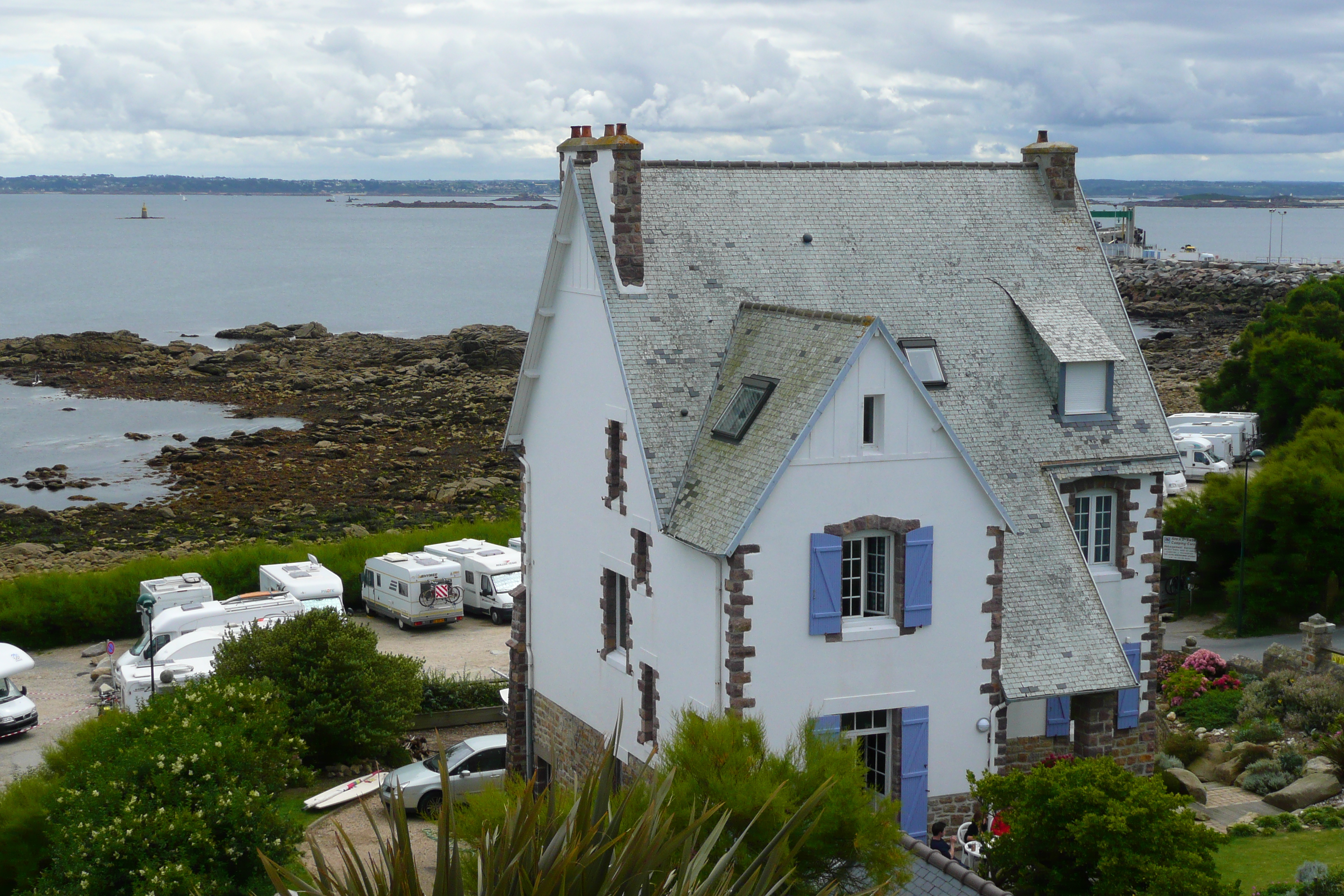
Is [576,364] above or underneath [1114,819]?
above

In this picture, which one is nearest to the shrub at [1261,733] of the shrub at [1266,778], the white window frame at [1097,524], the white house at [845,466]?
the shrub at [1266,778]

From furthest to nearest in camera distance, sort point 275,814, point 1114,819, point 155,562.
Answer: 1. point 155,562
2. point 275,814
3. point 1114,819

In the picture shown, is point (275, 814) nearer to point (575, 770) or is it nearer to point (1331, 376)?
point (575, 770)

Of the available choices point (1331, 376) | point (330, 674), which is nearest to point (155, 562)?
point (330, 674)

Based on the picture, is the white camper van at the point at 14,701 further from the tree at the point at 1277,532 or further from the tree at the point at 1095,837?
the tree at the point at 1277,532

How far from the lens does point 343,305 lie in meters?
183

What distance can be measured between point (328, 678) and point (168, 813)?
10.5 m

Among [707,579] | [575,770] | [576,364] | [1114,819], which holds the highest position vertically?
[576,364]

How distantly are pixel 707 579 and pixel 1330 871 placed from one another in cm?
900

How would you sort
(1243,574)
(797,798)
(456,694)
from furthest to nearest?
(1243,574) < (456,694) < (797,798)

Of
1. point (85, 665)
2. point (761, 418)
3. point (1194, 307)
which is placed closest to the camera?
point (761, 418)

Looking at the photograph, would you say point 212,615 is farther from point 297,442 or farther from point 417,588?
point 297,442

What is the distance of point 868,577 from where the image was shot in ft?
70.8

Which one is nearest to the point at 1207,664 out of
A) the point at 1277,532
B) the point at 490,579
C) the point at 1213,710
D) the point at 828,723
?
the point at 1213,710
